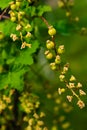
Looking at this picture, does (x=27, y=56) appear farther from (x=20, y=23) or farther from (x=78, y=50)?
(x=78, y=50)

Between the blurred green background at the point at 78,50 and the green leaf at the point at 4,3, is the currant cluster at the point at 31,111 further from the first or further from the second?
the blurred green background at the point at 78,50

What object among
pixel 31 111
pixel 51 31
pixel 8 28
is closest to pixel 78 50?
pixel 31 111

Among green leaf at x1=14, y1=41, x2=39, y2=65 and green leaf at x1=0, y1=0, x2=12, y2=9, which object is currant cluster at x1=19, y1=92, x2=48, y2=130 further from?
green leaf at x1=0, y1=0, x2=12, y2=9

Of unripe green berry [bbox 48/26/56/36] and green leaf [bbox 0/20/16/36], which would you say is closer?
unripe green berry [bbox 48/26/56/36]

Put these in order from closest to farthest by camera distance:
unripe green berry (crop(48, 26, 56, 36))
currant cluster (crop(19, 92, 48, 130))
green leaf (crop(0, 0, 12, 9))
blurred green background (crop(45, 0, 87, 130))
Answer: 1. unripe green berry (crop(48, 26, 56, 36))
2. green leaf (crop(0, 0, 12, 9))
3. currant cluster (crop(19, 92, 48, 130))
4. blurred green background (crop(45, 0, 87, 130))

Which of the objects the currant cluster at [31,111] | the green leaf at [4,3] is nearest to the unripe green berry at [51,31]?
the green leaf at [4,3]

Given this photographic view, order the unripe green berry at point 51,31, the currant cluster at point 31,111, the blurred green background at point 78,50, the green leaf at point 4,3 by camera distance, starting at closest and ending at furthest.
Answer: the unripe green berry at point 51,31, the green leaf at point 4,3, the currant cluster at point 31,111, the blurred green background at point 78,50

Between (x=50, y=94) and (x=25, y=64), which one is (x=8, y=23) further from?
(x=50, y=94)

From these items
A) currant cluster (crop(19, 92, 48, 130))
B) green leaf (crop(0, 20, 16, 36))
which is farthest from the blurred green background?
green leaf (crop(0, 20, 16, 36))

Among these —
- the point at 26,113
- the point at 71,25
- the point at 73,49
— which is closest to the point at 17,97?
the point at 26,113
